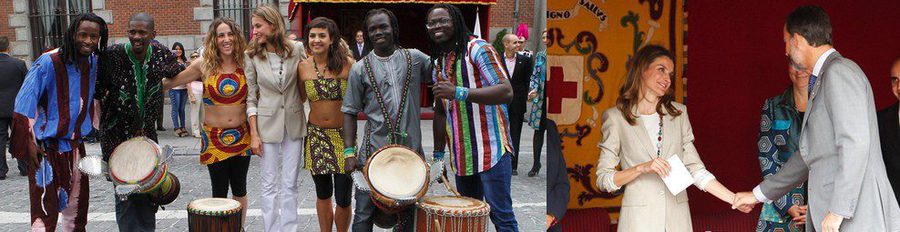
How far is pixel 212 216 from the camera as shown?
14.4 ft

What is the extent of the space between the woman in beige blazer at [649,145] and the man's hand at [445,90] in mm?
742

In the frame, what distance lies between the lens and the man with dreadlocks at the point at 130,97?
188 inches

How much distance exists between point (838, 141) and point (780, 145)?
1.30 m

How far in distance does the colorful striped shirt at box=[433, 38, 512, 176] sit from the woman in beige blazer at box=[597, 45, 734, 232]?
0.68 meters

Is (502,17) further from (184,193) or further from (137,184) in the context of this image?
(137,184)

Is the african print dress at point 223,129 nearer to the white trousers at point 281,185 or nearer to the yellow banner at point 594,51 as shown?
the white trousers at point 281,185

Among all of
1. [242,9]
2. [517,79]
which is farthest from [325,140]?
[242,9]

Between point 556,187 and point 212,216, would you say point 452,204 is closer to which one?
point 556,187

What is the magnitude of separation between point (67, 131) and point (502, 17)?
13860mm

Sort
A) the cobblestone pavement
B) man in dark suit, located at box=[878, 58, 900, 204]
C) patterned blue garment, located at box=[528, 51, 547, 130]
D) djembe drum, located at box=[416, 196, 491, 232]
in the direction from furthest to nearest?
patterned blue garment, located at box=[528, 51, 547, 130] → the cobblestone pavement → djembe drum, located at box=[416, 196, 491, 232] → man in dark suit, located at box=[878, 58, 900, 204]

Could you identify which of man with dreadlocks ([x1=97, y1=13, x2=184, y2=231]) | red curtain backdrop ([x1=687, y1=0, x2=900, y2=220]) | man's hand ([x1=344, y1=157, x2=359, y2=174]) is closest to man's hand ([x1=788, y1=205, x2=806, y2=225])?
red curtain backdrop ([x1=687, y1=0, x2=900, y2=220])

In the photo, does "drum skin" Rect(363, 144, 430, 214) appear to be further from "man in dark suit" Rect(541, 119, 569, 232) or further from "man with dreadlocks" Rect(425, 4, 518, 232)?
"man in dark suit" Rect(541, 119, 569, 232)

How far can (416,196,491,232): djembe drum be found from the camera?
4.01m

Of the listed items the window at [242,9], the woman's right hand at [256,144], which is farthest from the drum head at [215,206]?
the window at [242,9]
